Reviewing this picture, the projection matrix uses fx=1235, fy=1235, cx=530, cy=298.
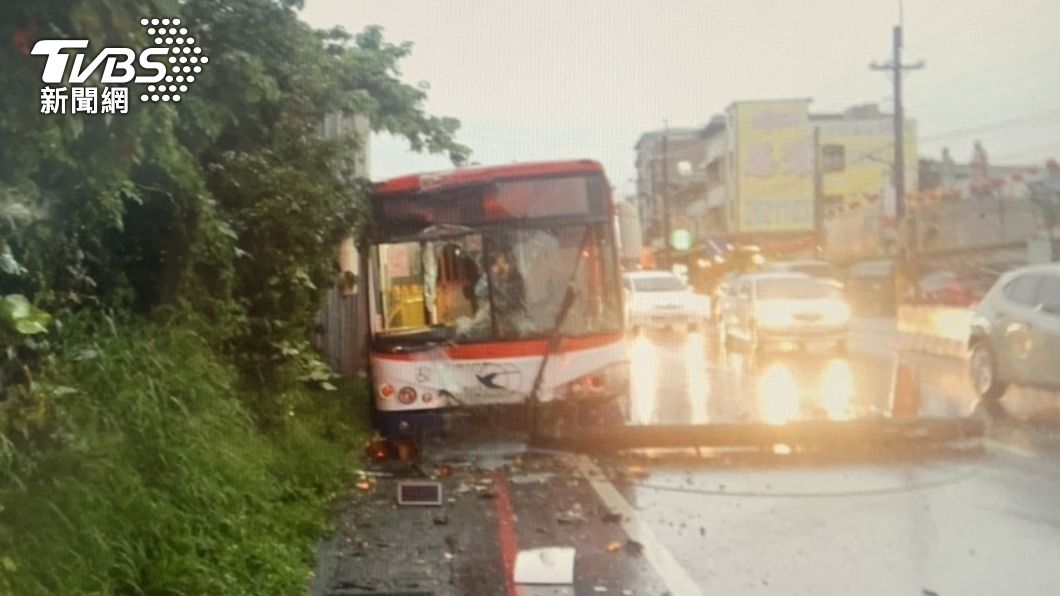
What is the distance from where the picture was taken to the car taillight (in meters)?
10.2

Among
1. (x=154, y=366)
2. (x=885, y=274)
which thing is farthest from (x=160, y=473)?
(x=885, y=274)

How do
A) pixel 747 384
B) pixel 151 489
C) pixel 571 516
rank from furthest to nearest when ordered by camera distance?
pixel 747 384 < pixel 571 516 < pixel 151 489

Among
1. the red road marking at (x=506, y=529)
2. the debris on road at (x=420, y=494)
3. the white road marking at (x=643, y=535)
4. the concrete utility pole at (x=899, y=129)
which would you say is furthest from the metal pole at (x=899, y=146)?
the debris on road at (x=420, y=494)

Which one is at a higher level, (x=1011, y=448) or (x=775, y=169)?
(x=775, y=169)

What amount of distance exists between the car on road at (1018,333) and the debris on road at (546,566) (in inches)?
261

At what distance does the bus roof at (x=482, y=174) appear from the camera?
1015cm

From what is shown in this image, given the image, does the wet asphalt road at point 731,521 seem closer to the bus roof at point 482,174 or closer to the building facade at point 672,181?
the bus roof at point 482,174

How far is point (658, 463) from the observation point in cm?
984

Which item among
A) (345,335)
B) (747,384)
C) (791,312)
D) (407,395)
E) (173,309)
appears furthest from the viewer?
(791,312)

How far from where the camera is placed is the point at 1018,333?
12086 millimetres

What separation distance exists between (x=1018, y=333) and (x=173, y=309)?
8.15m

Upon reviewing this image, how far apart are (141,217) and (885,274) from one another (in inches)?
884

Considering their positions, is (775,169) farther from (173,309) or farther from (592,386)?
(173,309)

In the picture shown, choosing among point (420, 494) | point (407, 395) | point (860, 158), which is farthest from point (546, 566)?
point (860, 158)
